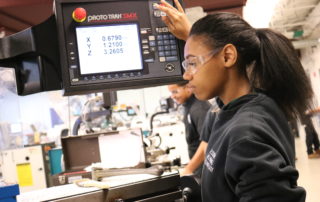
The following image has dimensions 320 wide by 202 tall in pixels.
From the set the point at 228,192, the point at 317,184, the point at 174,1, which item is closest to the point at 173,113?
the point at 317,184

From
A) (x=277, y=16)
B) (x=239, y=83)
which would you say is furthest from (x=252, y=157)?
(x=277, y=16)

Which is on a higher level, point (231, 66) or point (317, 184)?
point (231, 66)

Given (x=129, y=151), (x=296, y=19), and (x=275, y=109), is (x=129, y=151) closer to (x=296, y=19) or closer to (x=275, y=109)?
(x=275, y=109)

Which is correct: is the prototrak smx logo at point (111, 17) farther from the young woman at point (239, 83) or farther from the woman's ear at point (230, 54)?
the woman's ear at point (230, 54)

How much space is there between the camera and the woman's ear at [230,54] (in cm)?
114

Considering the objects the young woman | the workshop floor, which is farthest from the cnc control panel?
the workshop floor

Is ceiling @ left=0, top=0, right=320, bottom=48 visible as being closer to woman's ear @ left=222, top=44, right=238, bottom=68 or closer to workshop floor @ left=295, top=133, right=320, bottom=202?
woman's ear @ left=222, top=44, right=238, bottom=68

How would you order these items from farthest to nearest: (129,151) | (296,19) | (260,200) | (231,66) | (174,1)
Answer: (296,19)
(129,151)
(174,1)
(231,66)
(260,200)

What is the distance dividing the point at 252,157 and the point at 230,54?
35 cm

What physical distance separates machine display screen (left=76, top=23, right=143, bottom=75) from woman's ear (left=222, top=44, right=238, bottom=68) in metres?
0.34

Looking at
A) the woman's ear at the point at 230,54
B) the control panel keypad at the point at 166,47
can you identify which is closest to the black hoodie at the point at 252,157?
the woman's ear at the point at 230,54

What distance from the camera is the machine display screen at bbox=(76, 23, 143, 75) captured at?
51.0 inches

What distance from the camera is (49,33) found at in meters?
1.30

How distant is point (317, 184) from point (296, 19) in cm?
481
